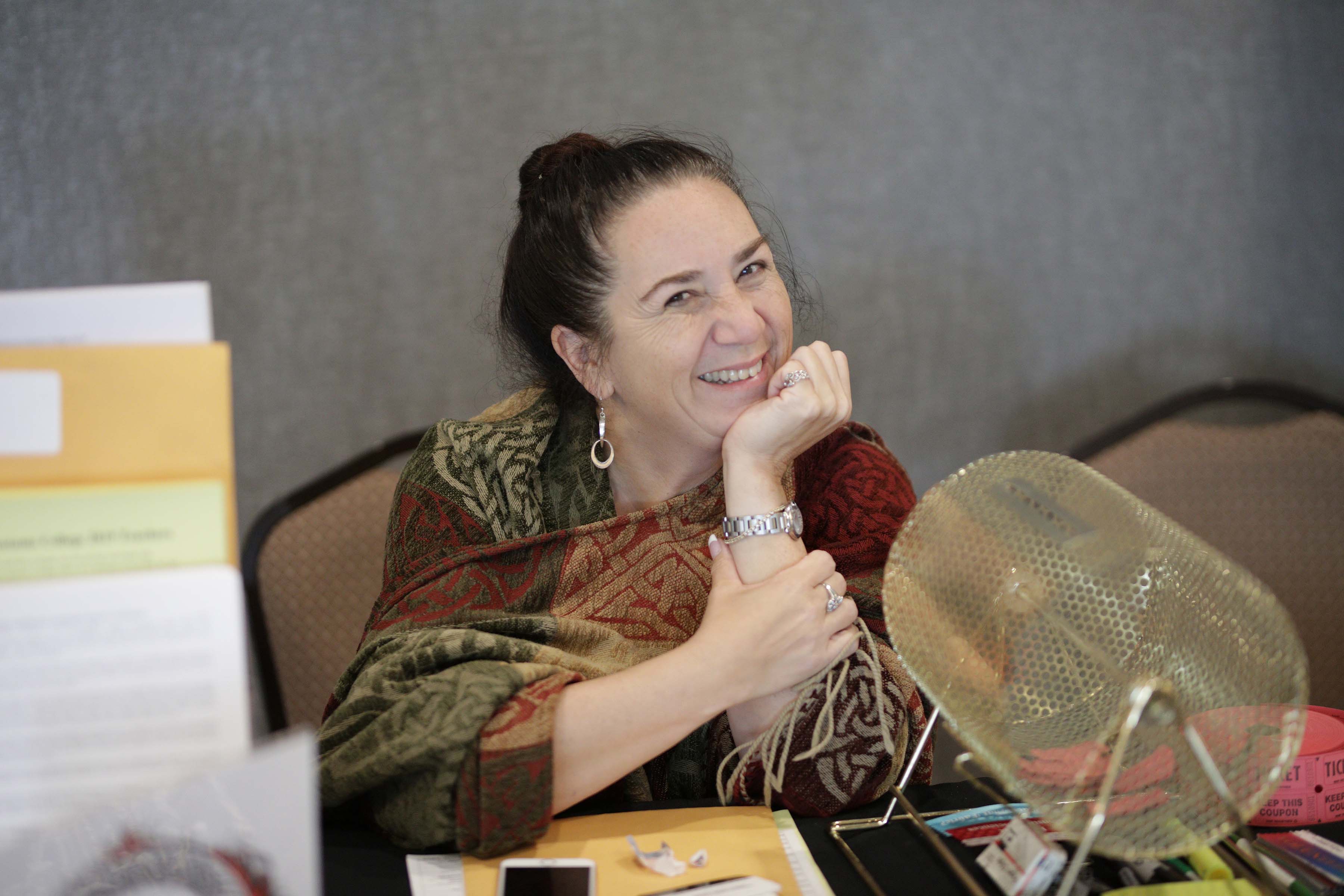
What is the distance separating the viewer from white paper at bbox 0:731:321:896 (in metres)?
0.56

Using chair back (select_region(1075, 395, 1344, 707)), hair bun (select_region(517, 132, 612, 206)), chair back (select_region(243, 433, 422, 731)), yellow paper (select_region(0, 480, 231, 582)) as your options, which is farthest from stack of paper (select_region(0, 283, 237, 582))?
chair back (select_region(1075, 395, 1344, 707))

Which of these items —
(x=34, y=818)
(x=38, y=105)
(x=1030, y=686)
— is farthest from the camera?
(x=38, y=105)

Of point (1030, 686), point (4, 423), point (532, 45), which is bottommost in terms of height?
point (1030, 686)

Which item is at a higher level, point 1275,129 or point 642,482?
point 1275,129

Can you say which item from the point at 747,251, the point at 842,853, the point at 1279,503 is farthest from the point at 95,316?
the point at 1279,503

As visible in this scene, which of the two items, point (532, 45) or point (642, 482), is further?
point (532, 45)

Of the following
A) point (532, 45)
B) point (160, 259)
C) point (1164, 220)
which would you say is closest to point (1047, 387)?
point (1164, 220)

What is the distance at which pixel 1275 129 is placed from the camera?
85.5 inches

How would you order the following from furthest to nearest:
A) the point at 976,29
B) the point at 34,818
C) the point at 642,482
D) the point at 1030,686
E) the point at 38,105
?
the point at 976,29
the point at 38,105
the point at 642,482
the point at 1030,686
the point at 34,818

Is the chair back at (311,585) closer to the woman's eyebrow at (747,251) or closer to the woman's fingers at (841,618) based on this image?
the woman's eyebrow at (747,251)

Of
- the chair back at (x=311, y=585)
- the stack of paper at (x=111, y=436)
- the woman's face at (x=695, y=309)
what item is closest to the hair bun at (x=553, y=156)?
the woman's face at (x=695, y=309)

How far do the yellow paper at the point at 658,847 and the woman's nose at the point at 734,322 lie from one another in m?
0.60

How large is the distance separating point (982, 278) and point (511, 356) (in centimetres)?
113

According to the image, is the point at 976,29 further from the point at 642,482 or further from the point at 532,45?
the point at 642,482
